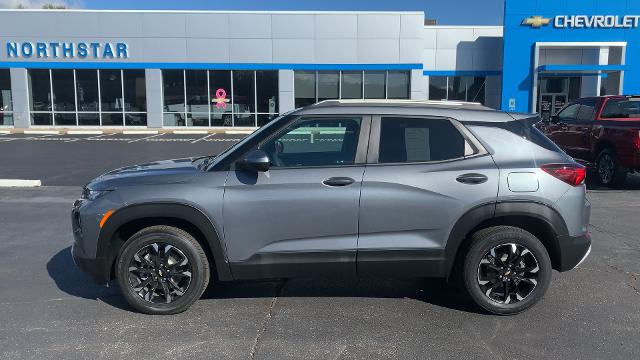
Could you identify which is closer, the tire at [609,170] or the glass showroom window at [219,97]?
the tire at [609,170]

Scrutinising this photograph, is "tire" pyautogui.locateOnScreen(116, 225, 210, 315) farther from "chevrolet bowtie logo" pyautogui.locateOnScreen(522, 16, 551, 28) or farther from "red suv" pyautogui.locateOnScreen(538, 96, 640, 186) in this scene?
"chevrolet bowtie logo" pyautogui.locateOnScreen(522, 16, 551, 28)

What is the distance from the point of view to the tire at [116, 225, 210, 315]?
428cm

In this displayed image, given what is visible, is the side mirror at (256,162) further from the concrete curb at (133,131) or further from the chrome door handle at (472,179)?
the concrete curb at (133,131)

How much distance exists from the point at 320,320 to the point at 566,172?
2333 millimetres

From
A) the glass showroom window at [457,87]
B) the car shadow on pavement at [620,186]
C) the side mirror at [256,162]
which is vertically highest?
the glass showroom window at [457,87]

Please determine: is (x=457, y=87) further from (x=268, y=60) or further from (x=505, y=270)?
(x=505, y=270)

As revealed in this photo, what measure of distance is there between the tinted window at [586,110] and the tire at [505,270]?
7866 millimetres

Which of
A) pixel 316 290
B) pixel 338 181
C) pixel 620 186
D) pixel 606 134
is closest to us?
pixel 338 181

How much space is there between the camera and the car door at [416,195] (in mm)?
4227

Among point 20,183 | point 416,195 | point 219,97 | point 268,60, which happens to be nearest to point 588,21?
point 268,60

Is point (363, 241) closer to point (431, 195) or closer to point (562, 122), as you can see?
point (431, 195)

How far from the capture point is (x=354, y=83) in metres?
27.4

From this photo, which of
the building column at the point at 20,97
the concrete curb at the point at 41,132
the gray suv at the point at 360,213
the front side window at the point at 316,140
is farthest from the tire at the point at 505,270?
the building column at the point at 20,97

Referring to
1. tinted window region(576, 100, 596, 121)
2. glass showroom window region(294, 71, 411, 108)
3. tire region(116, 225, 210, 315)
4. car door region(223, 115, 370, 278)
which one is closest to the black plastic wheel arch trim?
car door region(223, 115, 370, 278)
